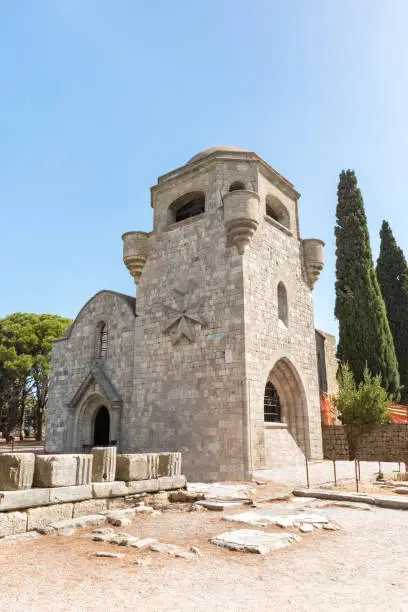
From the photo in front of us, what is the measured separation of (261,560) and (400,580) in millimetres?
1267

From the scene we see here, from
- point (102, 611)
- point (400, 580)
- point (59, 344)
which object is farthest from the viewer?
point (59, 344)

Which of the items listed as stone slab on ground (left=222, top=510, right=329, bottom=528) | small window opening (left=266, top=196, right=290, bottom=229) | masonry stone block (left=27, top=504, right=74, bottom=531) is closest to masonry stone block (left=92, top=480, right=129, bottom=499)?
masonry stone block (left=27, top=504, right=74, bottom=531)

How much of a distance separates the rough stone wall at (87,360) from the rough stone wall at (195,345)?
2.81 ft

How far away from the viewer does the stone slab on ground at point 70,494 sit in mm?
6236

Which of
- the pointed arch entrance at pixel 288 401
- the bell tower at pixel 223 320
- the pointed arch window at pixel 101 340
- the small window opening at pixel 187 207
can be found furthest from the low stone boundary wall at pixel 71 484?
the small window opening at pixel 187 207

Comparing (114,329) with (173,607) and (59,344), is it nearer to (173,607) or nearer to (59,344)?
(59,344)

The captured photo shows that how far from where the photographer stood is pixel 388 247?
27016 millimetres

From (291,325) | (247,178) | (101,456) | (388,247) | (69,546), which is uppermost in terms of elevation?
(388,247)

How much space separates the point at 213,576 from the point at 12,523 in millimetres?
3053

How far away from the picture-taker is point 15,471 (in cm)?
598

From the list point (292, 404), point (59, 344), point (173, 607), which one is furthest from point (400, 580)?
point (59, 344)

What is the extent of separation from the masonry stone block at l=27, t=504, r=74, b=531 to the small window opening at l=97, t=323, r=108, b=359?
10766 millimetres

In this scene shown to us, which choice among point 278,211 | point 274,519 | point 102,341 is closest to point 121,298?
point 102,341

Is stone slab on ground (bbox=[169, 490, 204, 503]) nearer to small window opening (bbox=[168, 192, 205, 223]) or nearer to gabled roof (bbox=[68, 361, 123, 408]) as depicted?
gabled roof (bbox=[68, 361, 123, 408])
